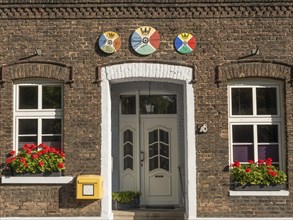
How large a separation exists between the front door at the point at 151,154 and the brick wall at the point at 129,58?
1553 millimetres

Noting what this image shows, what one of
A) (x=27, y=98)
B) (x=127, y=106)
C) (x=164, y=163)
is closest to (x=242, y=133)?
(x=164, y=163)

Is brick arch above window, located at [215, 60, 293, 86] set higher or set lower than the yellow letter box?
higher

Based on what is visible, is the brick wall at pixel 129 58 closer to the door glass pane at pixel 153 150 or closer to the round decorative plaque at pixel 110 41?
the round decorative plaque at pixel 110 41

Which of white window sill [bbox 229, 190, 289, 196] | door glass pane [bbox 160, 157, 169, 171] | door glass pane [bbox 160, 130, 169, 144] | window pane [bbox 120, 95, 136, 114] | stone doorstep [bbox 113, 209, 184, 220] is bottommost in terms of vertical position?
stone doorstep [bbox 113, 209, 184, 220]

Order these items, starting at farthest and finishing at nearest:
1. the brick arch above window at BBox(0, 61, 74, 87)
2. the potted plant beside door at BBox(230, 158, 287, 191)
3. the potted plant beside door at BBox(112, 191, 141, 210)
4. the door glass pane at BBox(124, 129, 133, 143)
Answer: the door glass pane at BBox(124, 129, 133, 143) < the potted plant beside door at BBox(112, 191, 141, 210) < the brick arch above window at BBox(0, 61, 74, 87) < the potted plant beside door at BBox(230, 158, 287, 191)

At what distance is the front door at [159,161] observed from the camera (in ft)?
35.4

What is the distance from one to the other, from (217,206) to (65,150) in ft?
11.5

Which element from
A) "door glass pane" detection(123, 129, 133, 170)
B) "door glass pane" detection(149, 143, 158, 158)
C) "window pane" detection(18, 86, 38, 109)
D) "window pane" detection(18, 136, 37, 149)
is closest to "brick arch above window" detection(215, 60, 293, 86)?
"door glass pane" detection(149, 143, 158, 158)

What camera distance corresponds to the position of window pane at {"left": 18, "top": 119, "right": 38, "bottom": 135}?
382 inches

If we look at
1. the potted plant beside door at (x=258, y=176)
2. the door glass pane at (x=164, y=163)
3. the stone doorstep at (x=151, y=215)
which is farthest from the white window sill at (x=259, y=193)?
the door glass pane at (x=164, y=163)

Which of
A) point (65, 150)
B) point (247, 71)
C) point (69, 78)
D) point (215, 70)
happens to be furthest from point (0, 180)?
point (247, 71)

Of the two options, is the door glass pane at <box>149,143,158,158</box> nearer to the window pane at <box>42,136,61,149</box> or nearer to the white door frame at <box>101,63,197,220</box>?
the white door frame at <box>101,63,197,220</box>

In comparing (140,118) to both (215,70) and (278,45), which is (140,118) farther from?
(278,45)

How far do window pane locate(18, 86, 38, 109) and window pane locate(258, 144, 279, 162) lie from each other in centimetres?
514
